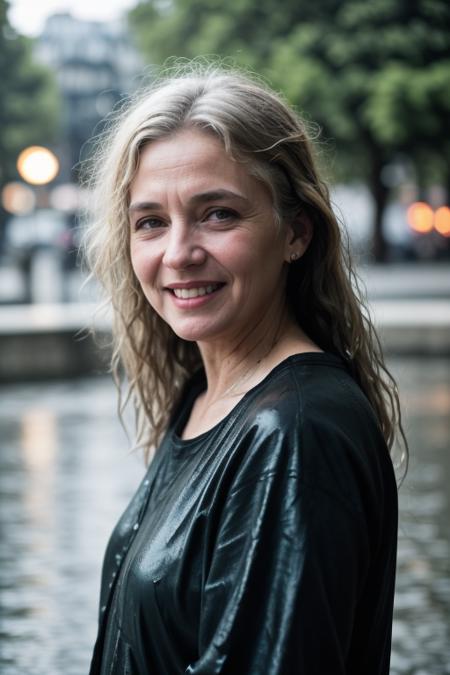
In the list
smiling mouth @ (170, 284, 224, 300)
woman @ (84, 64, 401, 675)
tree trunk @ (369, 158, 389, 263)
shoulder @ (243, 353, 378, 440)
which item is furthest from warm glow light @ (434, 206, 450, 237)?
shoulder @ (243, 353, 378, 440)

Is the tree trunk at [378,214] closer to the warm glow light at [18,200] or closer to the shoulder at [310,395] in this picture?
the warm glow light at [18,200]

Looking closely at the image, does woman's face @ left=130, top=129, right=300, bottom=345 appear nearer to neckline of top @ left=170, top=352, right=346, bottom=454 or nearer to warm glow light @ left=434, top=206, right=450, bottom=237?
neckline of top @ left=170, top=352, right=346, bottom=454

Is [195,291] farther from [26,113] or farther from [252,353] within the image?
[26,113]

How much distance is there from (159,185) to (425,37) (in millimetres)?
34335

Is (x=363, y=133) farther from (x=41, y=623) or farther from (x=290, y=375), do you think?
(x=290, y=375)

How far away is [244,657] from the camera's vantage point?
1.82m

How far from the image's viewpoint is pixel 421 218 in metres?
62.2

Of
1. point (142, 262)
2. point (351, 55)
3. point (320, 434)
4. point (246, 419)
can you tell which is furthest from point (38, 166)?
point (320, 434)

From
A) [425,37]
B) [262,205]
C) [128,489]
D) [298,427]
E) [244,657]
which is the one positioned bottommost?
[128,489]

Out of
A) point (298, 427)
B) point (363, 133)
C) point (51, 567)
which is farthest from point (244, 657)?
point (363, 133)

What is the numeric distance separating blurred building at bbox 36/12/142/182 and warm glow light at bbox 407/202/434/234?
22893 mm

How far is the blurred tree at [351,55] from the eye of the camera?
115ft

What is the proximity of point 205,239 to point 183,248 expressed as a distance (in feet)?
0.14

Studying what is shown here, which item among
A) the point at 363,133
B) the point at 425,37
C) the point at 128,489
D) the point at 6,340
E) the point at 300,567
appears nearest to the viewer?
the point at 300,567
